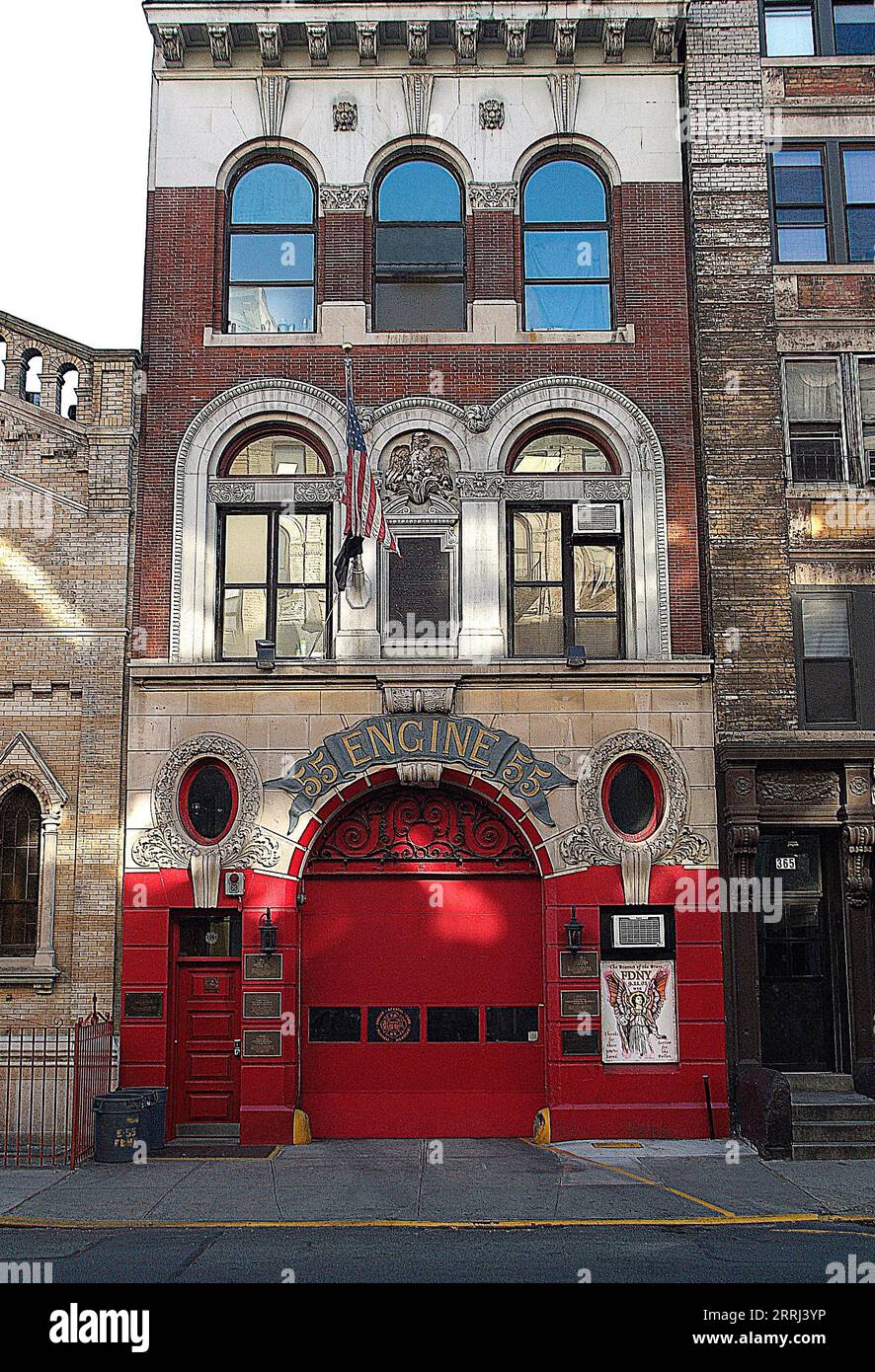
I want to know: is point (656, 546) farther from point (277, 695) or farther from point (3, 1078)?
point (3, 1078)

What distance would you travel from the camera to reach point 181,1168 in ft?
53.2

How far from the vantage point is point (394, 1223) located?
13.3 metres

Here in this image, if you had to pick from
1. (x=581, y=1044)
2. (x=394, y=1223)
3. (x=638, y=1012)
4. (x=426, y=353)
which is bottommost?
(x=394, y=1223)

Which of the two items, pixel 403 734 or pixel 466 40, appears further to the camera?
pixel 466 40

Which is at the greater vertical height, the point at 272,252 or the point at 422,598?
the point at 272,252

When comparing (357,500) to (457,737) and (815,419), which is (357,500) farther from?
(815,419)

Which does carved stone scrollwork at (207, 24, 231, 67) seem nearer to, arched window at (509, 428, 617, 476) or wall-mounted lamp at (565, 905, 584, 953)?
arched window at (509, 428, 617, 476)

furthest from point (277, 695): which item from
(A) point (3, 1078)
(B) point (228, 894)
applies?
(A) point (3, 1078)

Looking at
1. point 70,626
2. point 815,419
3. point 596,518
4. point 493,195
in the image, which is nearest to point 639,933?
point 596,518

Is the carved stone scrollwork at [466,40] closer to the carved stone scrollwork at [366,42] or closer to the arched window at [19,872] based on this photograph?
the carved stone scrollwork at [366,42]

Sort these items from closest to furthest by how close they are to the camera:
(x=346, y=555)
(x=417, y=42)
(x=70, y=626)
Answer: (x=346, y=555), (x=70, y=626), (x=417, y=42)

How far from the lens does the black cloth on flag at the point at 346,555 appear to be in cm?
1778

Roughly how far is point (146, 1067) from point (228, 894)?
8.38 feet

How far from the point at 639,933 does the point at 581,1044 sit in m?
1.74
